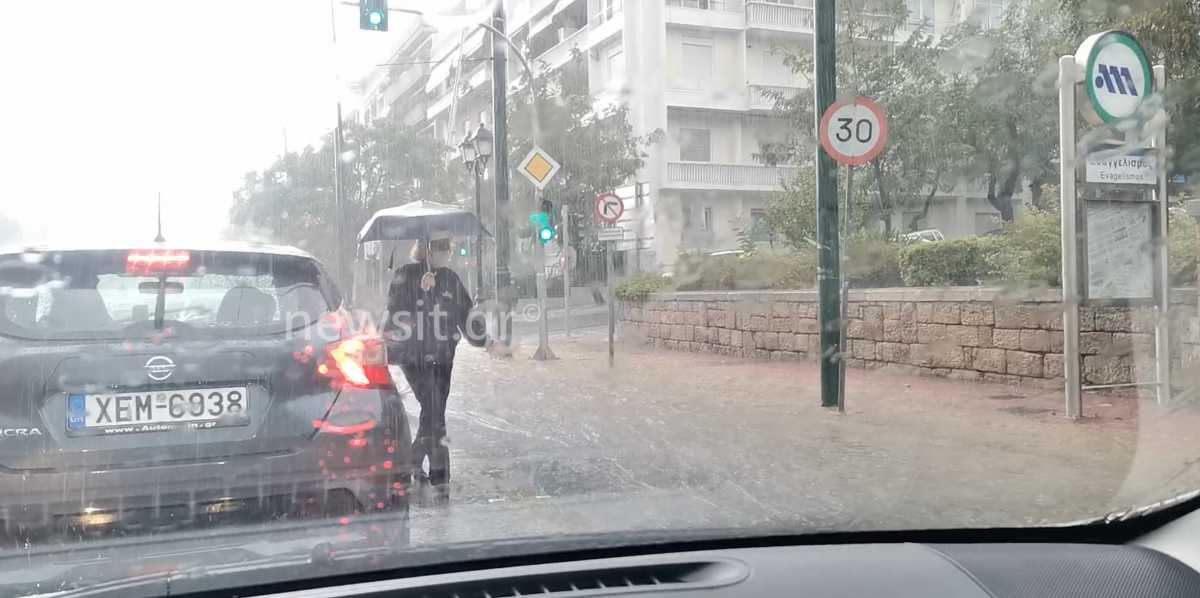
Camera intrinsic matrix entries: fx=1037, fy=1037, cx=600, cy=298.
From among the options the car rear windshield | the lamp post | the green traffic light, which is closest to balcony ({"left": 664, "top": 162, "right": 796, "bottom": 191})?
the lamp post

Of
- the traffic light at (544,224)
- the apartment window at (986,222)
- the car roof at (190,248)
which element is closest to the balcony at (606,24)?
the traffic light at (544,224)

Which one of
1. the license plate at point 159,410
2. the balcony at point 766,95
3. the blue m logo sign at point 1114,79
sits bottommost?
the license plate at point 159,410

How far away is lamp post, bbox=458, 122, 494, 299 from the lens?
7.66 m

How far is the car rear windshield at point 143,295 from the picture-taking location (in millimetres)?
3105

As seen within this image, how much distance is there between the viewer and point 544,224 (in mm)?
12164

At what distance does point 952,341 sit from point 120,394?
813cm

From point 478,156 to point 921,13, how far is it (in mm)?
3924

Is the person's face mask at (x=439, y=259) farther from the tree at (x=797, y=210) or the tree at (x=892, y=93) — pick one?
the tree at (x=797, y=210)

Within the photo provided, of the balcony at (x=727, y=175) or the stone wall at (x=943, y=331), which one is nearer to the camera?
the stone wall at (x=943, y=331)

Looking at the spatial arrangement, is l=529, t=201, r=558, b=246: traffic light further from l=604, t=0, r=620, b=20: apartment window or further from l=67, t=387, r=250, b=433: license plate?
l=67, t=387, r=250, b=433: license plate

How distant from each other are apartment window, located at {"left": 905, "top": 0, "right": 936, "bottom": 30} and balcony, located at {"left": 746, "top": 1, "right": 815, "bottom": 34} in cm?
83

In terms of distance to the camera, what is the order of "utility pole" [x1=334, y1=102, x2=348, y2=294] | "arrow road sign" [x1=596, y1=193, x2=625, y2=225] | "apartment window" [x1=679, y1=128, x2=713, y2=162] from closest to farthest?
"utility pole" [x1=334, y1=102, x2=348, y2=294]
"apartment window" [x1=679, y1=128, x2=713, y2=162]
"arrow road sign" [x1=596, y1=193, x2=625, y2=225]

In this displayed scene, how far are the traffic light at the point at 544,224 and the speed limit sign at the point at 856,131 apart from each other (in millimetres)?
4155

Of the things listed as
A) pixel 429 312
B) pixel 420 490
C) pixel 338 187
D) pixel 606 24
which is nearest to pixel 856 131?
pixel 606 24
